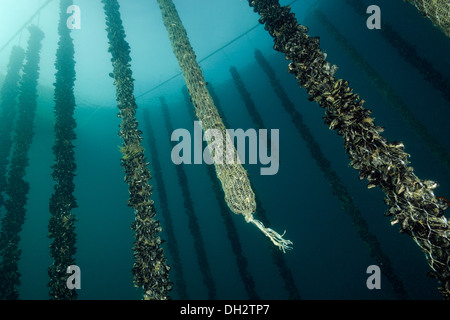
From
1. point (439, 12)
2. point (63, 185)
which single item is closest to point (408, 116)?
point (439, 12)

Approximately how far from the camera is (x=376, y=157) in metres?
2.62

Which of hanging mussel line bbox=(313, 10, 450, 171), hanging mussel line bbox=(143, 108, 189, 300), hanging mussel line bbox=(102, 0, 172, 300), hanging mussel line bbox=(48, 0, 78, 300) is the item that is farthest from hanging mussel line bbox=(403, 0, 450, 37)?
hanging mussel line bbox=(143, 108, 189, 300)

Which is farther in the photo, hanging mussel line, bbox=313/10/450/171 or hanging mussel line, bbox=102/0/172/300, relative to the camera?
hanging mussel line, bbox=313/10/450/171

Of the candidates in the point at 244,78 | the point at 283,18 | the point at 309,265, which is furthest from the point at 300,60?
the point at 244,78

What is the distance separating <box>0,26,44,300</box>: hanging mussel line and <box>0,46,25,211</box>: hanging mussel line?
28.3 inches

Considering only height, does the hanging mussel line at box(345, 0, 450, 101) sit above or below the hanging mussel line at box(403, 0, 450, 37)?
above

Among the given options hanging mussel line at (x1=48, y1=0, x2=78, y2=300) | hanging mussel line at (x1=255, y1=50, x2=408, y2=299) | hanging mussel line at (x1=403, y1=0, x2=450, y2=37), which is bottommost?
hanging mussel line at (x1=255, y1=50, x2=408, y2=299)

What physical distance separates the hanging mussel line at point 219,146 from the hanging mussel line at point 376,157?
1.59 m

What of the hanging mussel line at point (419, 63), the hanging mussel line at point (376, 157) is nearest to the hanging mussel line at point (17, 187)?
the hanging mussel line at point (376, 157)

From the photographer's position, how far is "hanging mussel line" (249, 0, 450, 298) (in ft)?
7.55

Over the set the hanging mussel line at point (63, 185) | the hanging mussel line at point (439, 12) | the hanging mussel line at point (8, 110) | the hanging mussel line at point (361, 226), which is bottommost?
the hanging mussel line at point (361, 226)

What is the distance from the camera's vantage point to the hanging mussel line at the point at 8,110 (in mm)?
9117

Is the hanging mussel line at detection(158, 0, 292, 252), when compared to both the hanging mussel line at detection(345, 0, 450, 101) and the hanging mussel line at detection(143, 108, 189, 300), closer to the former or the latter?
the hanging mussel line at detection(143, 108, 189, 300)

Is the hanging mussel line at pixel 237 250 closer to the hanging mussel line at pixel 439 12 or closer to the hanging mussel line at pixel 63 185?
the hanging mussel line at pixel 63 185
